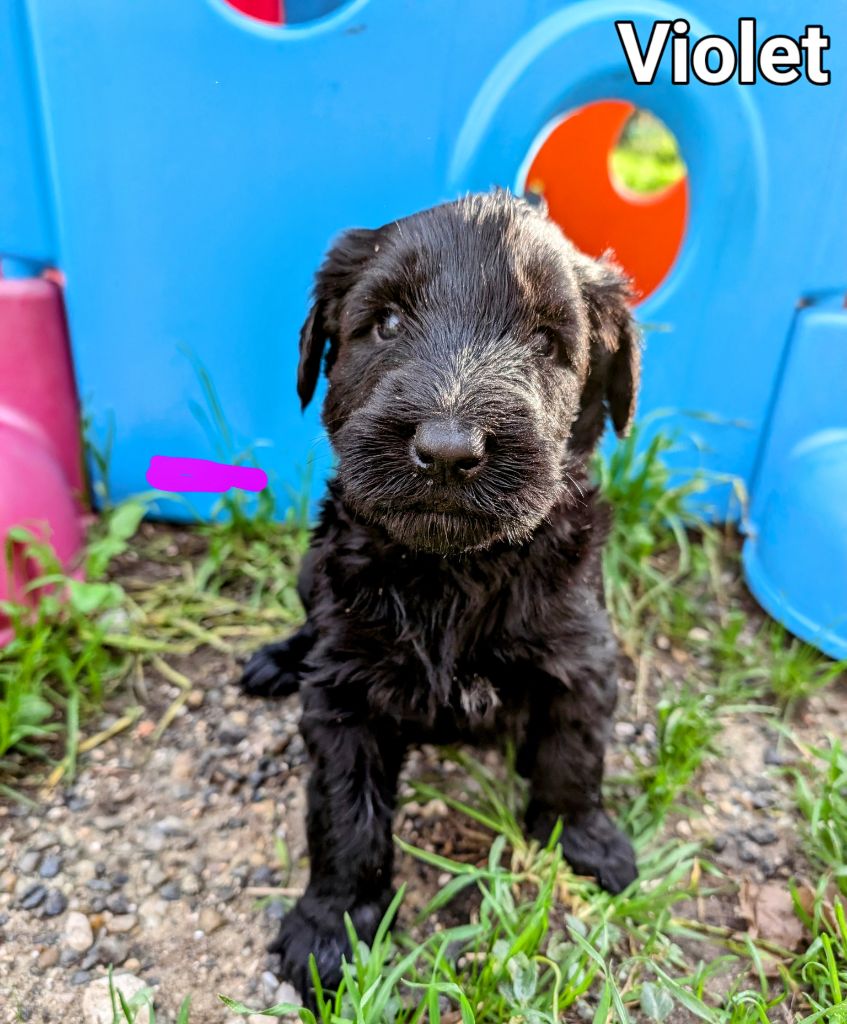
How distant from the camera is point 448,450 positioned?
51.7 inches

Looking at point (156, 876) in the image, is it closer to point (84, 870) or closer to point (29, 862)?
point (84, 870)

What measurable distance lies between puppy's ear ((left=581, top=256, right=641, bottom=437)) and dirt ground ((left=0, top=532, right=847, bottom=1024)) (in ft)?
2.94

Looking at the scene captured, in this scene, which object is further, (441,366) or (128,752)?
(128,752)

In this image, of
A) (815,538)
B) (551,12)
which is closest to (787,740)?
(815,538)

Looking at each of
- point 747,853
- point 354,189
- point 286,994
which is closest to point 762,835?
point 747,853

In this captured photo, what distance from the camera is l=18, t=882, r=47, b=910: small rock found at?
1.82 m

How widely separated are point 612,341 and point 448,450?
26.4 inches

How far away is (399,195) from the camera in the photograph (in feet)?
7.95

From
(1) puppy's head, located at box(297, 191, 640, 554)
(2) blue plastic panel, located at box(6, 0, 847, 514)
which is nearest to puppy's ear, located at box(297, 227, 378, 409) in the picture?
(1) puppy's head, located at box(297, 191, 640, 554)

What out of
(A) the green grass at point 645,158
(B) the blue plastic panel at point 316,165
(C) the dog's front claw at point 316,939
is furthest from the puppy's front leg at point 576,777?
(A) the green grass at point 645,158

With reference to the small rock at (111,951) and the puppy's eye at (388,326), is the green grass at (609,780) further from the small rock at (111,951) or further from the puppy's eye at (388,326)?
the puppy's eye at (388,326)

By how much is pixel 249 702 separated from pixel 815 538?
1647 mm

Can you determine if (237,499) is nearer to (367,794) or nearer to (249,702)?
(249,702)

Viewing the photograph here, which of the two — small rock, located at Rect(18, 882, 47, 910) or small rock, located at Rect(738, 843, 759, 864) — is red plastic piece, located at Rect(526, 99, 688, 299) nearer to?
small rock, located at Rect(738, 843, 759, 864)
